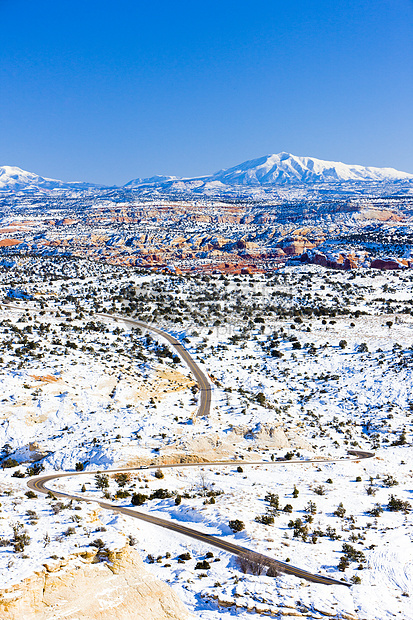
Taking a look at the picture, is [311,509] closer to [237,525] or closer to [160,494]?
[237,525]

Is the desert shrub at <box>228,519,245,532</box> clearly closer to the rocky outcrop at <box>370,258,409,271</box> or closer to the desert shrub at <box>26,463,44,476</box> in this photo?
the desert shrub at <box>26,463,44,476</box>

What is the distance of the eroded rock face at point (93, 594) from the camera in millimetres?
11023

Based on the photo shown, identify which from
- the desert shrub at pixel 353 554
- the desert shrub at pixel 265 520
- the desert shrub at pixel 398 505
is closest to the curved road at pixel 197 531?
the desert shrub at pixel 353 554

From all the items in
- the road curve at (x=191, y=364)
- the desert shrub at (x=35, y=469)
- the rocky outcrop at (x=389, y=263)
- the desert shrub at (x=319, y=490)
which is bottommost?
the desert shrub at (x=319, y=490)

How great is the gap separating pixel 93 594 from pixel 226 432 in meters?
21.5

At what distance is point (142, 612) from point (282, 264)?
117363 mm

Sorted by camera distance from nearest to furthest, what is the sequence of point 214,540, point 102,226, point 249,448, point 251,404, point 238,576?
1. point 238,576
2. point 214,540
3. point 249,448
4. point 251,404
5. point 102,226

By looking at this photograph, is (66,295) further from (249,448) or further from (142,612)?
(142,612)

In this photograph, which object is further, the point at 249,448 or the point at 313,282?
the point at 313,282

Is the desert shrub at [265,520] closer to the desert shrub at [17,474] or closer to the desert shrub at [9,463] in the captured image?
the desert shrub at [17,474]

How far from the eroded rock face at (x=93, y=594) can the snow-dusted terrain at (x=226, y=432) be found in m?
0.79

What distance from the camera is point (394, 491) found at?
2497 cm

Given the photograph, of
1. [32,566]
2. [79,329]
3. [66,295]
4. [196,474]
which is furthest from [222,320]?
[32,566]

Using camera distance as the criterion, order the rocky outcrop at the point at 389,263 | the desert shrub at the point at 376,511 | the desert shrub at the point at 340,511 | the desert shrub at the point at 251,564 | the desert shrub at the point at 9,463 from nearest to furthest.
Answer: the desert shrub at the point at 251,564 < the desert shrub at the point at 340,511 < the desert shrub at the point at 376,511 < the desert shrub at the point at 9,463 < the rocky outcrop at the point at 389,263
